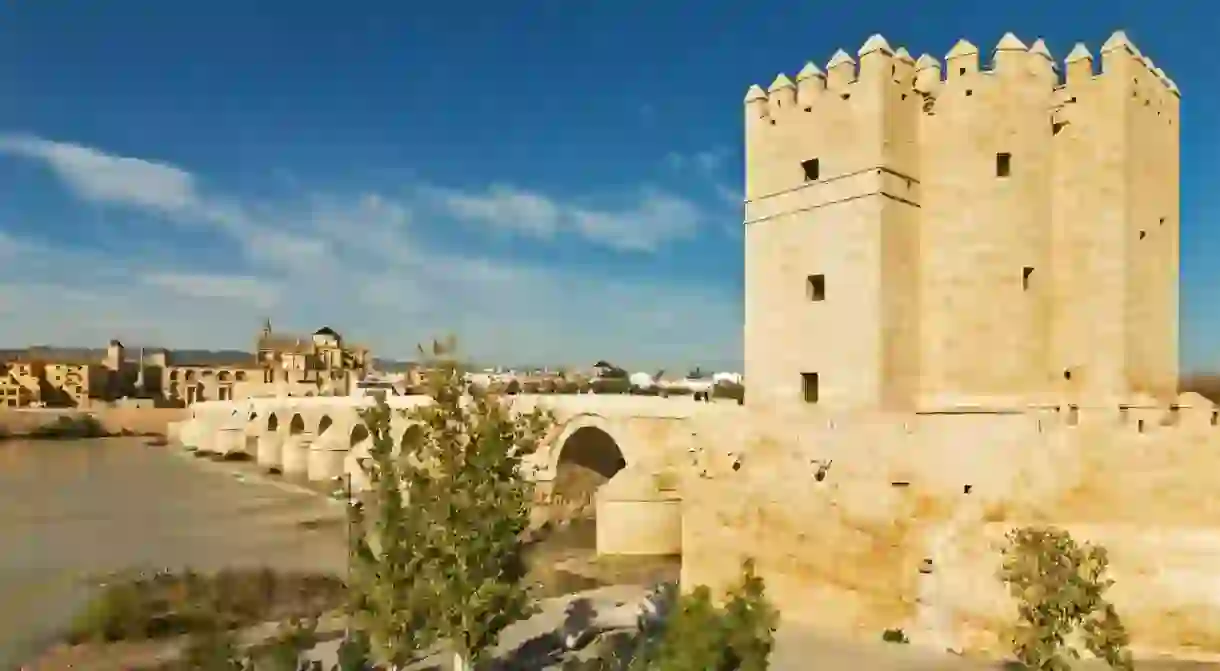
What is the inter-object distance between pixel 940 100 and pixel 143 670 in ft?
52.0

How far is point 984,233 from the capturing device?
14.1m

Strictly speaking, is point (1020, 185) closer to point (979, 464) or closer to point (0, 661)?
point (979, 464)

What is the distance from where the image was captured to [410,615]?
754 cm

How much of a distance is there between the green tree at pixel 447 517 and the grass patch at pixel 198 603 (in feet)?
18.7

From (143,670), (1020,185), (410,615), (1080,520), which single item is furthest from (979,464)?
(143,670)

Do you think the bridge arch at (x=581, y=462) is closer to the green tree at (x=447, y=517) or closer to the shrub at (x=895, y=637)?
the shrub at (x=895, y=637)

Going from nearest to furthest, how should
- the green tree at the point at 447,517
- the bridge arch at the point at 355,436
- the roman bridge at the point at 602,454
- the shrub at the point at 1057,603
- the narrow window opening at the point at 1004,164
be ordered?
the green tree at the point at 447,517 < the shrub at the point at 1057,603 < the narrow window opening at the point at 1004,164 < the roman bridge at the point at 602,454 < the bridge arch at the point at 355,436

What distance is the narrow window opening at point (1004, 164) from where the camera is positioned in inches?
561

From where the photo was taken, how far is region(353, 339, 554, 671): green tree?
7363mm

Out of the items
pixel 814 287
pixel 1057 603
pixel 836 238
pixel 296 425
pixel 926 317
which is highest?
pixel 836 238

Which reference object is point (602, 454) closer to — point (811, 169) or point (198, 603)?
point (198, 603)

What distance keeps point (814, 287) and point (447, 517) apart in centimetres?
948

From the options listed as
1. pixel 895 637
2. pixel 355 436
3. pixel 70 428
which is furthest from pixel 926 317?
pixel 70 428

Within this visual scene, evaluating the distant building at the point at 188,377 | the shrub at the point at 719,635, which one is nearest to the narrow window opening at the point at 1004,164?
the shrub at the point at 719,635
